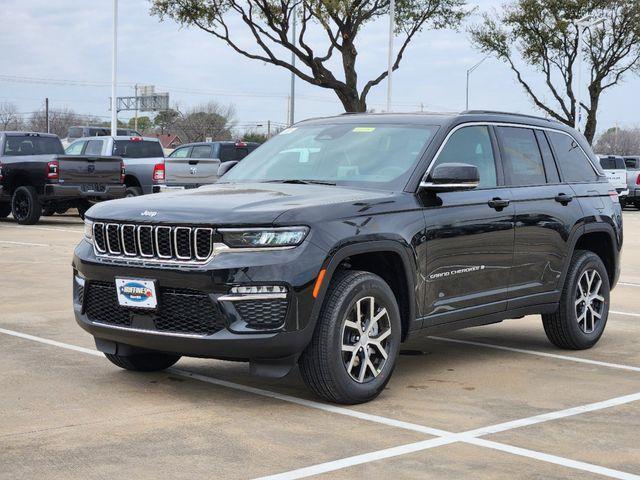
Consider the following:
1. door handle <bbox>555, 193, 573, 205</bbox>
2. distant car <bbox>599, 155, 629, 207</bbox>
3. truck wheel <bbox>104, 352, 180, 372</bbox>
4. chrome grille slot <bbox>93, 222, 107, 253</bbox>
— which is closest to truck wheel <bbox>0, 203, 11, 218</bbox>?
truck wheel <bbox>104, 352, 180, 372</bbox>

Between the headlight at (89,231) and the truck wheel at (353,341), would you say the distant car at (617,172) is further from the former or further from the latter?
the headlight at (89,231)

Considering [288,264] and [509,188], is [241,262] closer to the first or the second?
[288,264]

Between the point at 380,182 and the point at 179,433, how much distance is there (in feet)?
7.32

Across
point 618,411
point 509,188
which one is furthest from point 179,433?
point 509,188

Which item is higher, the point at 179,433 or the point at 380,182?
the point at 380,182

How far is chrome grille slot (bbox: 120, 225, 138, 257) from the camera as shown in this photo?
650 cm

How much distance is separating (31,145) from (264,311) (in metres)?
19.1

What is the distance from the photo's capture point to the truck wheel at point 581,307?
848cm

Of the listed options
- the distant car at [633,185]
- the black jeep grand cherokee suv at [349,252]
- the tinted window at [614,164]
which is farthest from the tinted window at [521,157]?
the tinted window at [614,164]

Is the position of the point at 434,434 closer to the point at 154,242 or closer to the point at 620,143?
the point at 154,242

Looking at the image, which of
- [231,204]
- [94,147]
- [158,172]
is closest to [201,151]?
[94,147]

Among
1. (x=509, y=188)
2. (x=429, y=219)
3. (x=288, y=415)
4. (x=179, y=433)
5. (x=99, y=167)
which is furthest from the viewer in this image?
(x=99, y=167)

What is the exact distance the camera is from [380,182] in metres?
7.14

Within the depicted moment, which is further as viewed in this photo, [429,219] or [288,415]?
[429,219]
